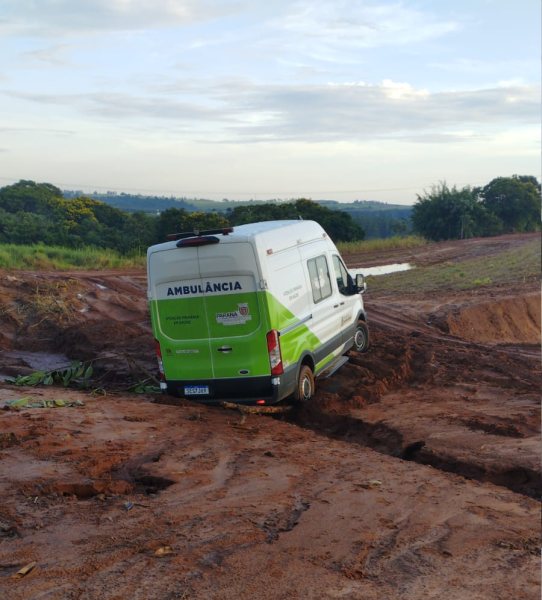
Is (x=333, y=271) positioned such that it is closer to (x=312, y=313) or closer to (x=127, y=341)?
(x=312, y=313)

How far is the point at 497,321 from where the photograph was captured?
54.9ft

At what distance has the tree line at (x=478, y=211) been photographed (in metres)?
50.6

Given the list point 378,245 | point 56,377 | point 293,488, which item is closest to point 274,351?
point 293,488

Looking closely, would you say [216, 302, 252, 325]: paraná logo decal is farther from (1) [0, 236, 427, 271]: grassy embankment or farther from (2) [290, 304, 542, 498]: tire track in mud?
(1) [0, 236, 427, 271]: grassy embankment

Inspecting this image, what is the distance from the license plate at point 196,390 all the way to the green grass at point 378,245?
97.6 feet

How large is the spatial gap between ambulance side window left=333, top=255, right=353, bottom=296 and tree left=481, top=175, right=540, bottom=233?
4535 centimetres

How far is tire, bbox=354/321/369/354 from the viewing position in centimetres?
1203

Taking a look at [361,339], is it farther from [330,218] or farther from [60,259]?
[330,218]

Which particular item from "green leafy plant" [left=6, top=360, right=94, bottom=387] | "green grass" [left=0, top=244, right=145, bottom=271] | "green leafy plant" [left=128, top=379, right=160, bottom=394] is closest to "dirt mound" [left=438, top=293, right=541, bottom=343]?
"green leafy plant" [left=128, top=379, right=160, bottom=394]

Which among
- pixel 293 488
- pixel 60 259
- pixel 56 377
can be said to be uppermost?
pixel 60 259

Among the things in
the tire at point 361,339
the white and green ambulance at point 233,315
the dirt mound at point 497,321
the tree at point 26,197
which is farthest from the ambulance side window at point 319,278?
the tree at point 26,197

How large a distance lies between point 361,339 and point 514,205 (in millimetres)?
46377

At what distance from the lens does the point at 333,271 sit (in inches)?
428

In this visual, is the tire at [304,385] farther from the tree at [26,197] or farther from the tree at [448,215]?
the tree at [448,215]
